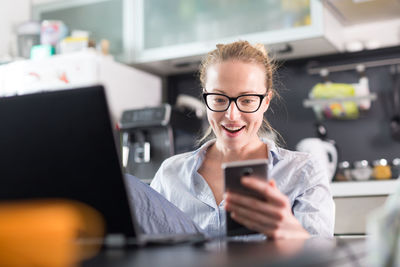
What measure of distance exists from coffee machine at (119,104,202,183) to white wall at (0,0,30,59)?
1.00 meters

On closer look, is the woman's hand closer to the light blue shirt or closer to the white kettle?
the light blue shirt

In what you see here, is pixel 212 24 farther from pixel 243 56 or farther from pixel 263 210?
pixel 263 210

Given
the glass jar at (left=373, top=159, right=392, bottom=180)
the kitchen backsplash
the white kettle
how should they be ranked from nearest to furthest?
1. the glass jar at (left=373, top=159, right=392, bottom=180)
2. the white kettle
3. the kitchen backsplash

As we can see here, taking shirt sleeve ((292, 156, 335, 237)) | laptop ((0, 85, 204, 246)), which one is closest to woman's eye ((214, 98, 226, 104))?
shirt sleeve ((292, 156, 335, 237))

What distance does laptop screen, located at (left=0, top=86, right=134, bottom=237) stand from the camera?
618mm

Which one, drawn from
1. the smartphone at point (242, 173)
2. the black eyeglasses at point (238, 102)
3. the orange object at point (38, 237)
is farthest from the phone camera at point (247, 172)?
the black eyeglasses at point (238, 102)

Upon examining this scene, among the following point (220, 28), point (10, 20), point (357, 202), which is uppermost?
point (10, 20)

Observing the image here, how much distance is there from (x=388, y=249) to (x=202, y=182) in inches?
37.2

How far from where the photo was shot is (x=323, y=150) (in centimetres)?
259

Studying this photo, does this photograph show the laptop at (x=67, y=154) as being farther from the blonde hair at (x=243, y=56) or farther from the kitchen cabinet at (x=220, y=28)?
the kitchen cabinet at (x=220, y=28)

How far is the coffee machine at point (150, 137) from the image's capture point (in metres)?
2.70

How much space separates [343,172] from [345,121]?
30cm

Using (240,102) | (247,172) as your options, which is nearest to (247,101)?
(240,102)

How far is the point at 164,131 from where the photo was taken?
2.72m
